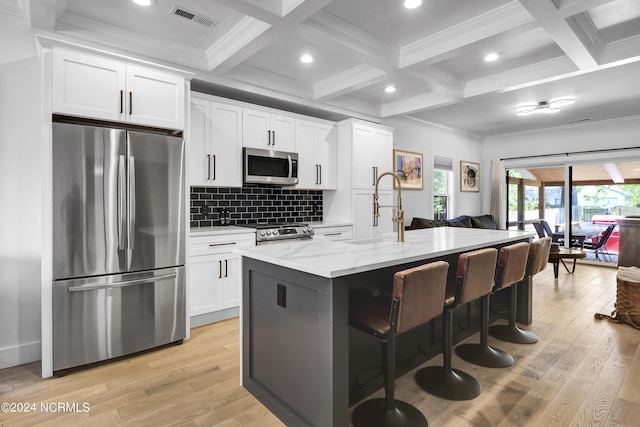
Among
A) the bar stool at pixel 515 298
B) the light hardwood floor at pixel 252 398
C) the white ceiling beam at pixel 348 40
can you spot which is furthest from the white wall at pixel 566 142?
the white ceiling beam at pixel 348 40

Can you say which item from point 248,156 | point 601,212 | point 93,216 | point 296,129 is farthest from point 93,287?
point 601,212

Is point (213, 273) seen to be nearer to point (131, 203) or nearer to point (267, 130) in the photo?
point (131, 203)

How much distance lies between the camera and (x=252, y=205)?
4473 mm

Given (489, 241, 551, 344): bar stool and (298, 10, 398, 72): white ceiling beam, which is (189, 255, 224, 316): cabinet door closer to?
(298, 10, 398, 72): white ceiling beam

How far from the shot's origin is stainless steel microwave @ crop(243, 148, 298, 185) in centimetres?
396

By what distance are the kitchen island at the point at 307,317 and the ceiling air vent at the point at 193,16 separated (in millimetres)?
1972

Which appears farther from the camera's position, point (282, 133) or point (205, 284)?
point (282, 133)

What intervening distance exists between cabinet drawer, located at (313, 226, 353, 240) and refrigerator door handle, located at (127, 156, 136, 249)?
2133 millimetres

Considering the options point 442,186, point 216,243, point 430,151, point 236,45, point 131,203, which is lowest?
point 216,243

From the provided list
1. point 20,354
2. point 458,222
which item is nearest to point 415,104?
point 458,222

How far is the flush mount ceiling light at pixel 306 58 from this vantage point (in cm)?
362

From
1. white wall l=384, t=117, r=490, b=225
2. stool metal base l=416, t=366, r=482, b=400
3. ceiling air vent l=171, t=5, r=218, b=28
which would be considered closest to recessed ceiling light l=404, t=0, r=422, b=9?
ceiling air vent l=171, t=5, r=218, b=28

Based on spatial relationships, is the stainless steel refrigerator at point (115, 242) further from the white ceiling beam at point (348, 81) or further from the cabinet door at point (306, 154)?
the white ceiling beam at point (348, 81)

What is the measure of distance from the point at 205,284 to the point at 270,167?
1507 mm
